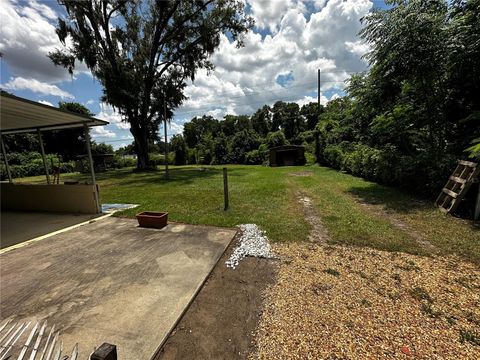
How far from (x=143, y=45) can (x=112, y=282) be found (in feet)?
60.1

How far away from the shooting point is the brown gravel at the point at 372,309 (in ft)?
6.21

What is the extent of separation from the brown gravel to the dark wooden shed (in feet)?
66.0

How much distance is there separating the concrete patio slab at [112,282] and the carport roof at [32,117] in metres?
2.75

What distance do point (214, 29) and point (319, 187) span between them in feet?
44.8

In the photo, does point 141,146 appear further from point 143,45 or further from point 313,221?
point 313,221

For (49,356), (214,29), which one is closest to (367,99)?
(49,356)

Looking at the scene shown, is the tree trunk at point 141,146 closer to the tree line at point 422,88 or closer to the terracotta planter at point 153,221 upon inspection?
the terracotta planter at point 153,221

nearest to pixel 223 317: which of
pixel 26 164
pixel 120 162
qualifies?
pixel 26 164

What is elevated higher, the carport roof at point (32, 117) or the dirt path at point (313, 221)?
the carport roof at point (32, 117)

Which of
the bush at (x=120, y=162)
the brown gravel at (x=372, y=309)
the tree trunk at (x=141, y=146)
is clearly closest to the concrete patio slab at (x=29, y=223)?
the brown gravel at (x=372, y=309)

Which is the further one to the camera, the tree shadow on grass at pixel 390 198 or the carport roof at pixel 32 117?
the tree shadow on grass at pixel 390 198

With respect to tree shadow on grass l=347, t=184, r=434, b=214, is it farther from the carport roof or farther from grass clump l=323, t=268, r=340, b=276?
the carport roof

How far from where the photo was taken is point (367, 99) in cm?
777

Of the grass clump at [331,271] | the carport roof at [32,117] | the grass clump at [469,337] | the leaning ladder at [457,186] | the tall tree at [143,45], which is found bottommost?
the grass clump at [331,271]
